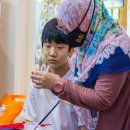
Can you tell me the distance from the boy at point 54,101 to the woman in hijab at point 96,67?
0.77 feet

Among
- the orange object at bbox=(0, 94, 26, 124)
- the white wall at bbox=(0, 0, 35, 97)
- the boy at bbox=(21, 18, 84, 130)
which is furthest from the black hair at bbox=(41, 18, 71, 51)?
the white wall at bbox=(0, 0, 35, 97)

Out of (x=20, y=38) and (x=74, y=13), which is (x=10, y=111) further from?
(x=74, y=13)

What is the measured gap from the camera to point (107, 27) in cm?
102

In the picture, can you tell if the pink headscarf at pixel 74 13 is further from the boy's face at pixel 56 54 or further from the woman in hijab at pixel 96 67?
the boy's face at pixel 56 54

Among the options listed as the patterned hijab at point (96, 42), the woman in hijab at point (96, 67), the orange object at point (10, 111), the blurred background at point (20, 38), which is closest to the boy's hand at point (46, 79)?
the woman in hijab at point (96, 67)

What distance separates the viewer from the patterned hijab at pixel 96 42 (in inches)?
37.1

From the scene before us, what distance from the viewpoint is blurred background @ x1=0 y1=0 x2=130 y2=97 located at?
2.13 m

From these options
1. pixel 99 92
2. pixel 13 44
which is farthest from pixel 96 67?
pixel 13 44

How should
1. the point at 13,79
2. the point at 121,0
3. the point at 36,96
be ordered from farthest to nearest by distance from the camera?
1. the point at 121,0
2. the point at 13,79
3. the point at 36,96

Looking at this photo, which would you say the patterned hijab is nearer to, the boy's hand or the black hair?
the boy's hand

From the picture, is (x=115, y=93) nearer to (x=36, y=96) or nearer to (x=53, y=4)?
(x=36, y=96)

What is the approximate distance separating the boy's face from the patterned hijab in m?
0.25

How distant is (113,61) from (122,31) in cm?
14

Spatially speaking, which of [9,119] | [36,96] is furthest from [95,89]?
[9,119]
